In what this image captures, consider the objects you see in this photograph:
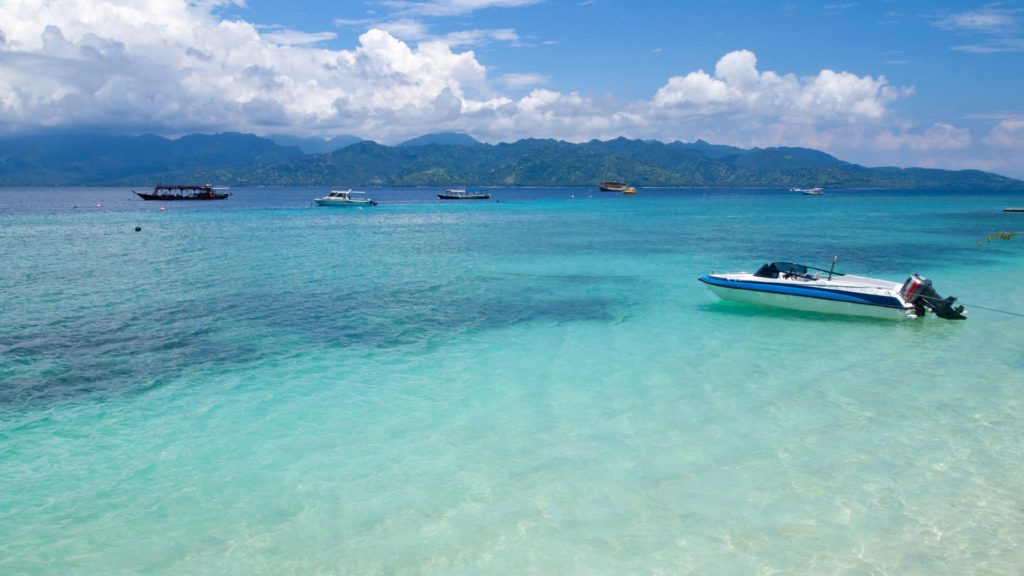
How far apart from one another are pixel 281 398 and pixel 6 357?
35.8 ft

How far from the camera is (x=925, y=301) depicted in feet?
87.6

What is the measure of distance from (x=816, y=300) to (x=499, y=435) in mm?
17602

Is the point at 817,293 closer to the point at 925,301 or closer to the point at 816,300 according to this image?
the point at 816,300

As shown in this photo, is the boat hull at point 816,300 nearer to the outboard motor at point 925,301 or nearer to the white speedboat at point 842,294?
the white speedboat at point 842,294

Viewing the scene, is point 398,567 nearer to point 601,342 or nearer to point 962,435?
point 962,435

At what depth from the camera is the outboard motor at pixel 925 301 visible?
26531 millimetres

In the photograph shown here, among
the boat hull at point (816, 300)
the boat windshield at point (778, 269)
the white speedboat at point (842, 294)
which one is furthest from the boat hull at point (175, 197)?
the white speedboat at point (842, 294)

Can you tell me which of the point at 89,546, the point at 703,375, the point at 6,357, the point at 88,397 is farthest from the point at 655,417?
the point at 6,357

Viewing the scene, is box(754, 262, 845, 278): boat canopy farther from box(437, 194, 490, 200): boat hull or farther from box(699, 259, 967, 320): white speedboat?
box(437, 194, 490, 200): boat hull

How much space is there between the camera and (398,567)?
10.2 meters

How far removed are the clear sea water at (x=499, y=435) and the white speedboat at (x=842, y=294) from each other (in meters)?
0.62

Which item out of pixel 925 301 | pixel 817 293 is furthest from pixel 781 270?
pixel 925 301

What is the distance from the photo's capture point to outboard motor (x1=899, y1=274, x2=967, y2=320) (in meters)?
26.5

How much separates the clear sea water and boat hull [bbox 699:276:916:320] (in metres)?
0.56
